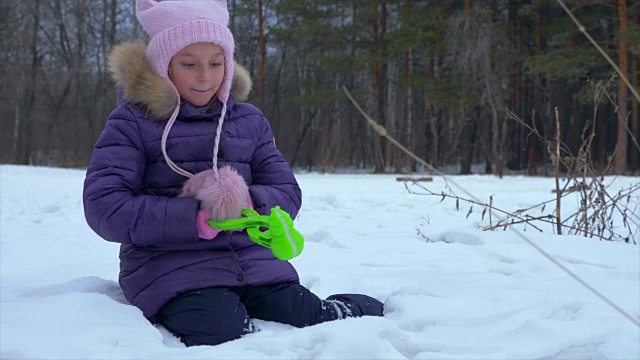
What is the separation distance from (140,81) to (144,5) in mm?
372

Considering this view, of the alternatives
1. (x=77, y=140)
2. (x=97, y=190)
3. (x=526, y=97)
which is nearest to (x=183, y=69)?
(x=97, y=190)

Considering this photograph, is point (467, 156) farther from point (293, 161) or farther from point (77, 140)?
point (77, 140)

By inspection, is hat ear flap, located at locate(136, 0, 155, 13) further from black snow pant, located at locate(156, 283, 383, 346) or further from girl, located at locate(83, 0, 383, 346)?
black snow pant, located at locate(156, 283, 383, 346)

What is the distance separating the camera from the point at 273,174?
2.52m

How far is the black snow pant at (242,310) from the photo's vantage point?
77.8 inches

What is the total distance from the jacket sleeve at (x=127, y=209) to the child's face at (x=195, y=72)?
14.0 inches

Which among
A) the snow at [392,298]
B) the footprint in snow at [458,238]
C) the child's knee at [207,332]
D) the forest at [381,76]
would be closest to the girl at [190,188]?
the child's knee at [207,332]

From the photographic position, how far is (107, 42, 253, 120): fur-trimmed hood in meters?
2.27

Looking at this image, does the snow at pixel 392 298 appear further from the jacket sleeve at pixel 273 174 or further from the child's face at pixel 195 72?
the child's face at pixel 195 72

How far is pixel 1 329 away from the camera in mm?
1613

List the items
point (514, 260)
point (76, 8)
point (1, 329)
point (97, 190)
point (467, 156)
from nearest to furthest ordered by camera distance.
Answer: point (1, 329), point (97, 190), point (514, 260), point (467, 156), point (76, 8)

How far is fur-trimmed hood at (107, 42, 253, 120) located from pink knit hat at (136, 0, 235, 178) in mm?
32

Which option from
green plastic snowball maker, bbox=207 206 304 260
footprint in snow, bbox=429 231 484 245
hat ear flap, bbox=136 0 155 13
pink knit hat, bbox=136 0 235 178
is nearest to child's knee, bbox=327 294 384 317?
green plastic snowball maker, bbox=207 206 304 260

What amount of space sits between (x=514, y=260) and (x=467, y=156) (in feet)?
62.7
